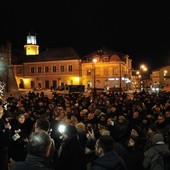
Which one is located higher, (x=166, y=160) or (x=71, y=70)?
(x=71, y=70)

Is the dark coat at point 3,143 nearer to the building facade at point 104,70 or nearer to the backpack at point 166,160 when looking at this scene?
the backpack at point 166,160

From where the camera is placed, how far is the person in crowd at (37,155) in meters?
3.36

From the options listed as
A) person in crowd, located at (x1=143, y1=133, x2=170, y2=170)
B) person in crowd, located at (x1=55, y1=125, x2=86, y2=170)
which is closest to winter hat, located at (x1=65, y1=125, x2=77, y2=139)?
person in crowd, located at (x1=55, y1=125, x2=86, y2=170)

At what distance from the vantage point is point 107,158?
4.30 metres

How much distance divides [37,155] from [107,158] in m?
1.21

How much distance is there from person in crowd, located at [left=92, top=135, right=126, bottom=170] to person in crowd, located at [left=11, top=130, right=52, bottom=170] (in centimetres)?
93

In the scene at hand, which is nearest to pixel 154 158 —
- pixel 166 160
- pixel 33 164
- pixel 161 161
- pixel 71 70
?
pixel 161 161

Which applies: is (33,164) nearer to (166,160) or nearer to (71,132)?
(71,132)

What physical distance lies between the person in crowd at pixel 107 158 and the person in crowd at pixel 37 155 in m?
0.93

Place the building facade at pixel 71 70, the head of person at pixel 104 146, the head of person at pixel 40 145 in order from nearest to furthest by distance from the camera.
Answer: the head of person at pixel 40 145 → the head of person at pixel 104 146 → the building facade at pixel 71 70

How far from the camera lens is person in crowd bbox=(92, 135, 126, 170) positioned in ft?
13.8

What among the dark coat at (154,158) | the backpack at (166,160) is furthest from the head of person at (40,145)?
the backpack at (166,160)

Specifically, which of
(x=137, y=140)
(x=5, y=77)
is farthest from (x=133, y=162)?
(x=5, y=77)

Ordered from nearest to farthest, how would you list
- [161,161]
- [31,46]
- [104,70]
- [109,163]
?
[109,163] → [161,161] → [104,70] → [31,46]
